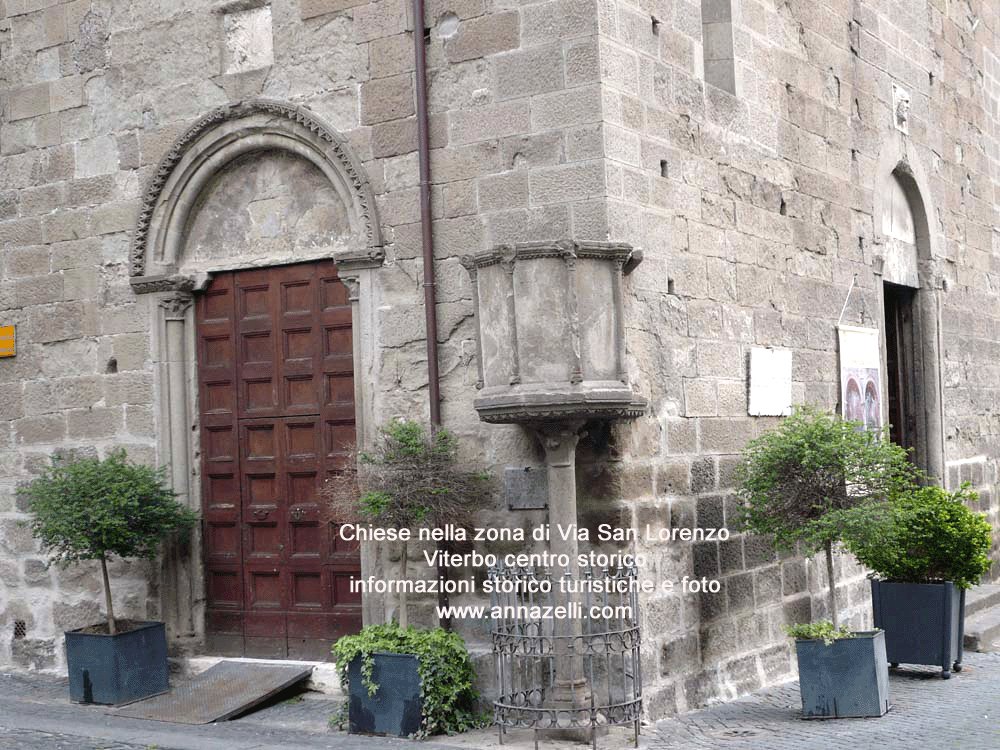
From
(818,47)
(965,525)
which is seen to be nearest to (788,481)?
(965,525)

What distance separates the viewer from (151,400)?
881cm

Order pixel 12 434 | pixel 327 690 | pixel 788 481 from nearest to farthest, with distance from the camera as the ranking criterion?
pixel 788 481 → pixel 327 690 → pixel 12 434

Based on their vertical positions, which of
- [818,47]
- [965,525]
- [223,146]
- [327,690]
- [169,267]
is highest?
[818,47]

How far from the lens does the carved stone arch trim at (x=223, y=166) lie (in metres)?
7.99

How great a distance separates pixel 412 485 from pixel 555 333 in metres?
1.20

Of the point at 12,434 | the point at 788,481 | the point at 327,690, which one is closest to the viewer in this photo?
the point at 788,481

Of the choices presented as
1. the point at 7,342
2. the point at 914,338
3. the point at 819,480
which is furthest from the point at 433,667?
the point at 914,338

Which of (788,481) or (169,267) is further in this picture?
(169,267)

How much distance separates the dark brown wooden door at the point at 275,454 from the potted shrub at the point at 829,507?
2544mm

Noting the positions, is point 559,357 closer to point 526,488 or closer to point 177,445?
point 526,488

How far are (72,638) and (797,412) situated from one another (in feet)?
15.2

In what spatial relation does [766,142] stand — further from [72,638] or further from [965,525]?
[72,638]

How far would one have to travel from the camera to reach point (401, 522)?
717 centimetres

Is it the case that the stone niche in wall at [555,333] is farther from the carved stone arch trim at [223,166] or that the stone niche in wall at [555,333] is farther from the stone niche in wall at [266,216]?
the stone niche in wall at [266,216]
